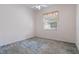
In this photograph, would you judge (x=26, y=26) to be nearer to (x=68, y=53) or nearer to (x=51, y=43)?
(x=51, y=43)

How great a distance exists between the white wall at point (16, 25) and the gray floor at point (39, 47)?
0.08 m

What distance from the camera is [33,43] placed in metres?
1.20

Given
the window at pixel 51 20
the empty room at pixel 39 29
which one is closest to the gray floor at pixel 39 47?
the empty room at pixel 39 29

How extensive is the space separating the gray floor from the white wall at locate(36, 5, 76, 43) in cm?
8

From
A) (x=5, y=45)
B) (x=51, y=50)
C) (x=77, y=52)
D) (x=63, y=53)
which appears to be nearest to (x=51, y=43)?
(x=51, y=50)

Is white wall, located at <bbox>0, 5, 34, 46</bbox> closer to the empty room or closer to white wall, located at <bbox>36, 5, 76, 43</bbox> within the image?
the empty room

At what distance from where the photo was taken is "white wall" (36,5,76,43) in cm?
108

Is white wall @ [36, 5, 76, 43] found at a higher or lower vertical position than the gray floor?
higher

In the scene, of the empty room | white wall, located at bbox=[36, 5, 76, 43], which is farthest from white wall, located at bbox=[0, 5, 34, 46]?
white wall, located at bbox=[36, 5, 76, 43]

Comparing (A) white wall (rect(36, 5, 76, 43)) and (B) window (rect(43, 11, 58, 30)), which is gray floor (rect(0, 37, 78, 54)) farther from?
(B) window (rect(43, 11, 58, 30))

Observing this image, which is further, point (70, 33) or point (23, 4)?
A: point (70, 33)

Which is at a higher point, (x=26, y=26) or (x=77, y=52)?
(x=26, y=26)

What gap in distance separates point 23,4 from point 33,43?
55 centimetres

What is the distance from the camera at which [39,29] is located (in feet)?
4.01
